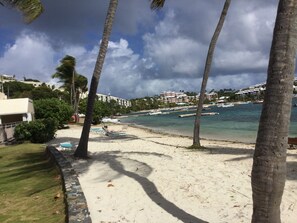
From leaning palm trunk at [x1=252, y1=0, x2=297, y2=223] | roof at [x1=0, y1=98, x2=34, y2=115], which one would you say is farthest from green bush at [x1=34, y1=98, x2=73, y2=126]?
leaning palm trunk at [x1=252, y1=0, x2=297, y2=223]

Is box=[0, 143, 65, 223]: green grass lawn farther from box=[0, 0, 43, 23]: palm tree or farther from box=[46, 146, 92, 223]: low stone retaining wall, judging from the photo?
box=[0, 0, 43, 23]: palm tree

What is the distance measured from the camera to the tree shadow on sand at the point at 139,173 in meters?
6.50

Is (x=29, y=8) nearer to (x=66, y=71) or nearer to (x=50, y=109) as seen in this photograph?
(x=50, y=109)

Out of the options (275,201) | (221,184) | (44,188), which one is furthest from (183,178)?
(275,201)

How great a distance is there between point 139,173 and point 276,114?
6.33m

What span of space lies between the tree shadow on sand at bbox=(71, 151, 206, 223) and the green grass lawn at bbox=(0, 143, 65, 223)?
4.32 ft

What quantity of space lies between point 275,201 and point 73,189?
4.76 metres

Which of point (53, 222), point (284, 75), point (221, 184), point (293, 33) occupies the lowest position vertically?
point (53, 222)

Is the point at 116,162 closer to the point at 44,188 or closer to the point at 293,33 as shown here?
the point at 44,188

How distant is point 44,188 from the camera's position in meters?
9.12

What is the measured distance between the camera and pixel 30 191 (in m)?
9.01

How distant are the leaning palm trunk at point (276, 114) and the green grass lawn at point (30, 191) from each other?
366cm

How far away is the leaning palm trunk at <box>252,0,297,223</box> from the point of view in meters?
4.11

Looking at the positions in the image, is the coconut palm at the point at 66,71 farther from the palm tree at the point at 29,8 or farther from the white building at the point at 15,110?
the palm tree at the point at 29,8
